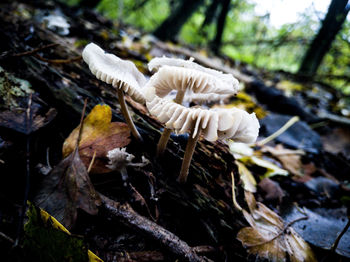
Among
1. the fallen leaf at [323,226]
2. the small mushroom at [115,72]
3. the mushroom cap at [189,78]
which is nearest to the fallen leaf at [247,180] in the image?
the fallen leaf at [323,226]

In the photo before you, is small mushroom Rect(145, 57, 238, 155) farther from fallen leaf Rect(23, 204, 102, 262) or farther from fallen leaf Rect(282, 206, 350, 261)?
fallen leaf Rect(282, 206, 350, 261)

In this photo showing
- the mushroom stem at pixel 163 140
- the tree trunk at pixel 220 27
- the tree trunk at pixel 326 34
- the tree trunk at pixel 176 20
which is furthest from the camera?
the tree trunk at pixel 220 27

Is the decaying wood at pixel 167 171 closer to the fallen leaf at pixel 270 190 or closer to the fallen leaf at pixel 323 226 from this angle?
the fallen leaf at pixel 270 190

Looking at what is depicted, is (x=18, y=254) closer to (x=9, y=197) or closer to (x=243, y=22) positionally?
(x=9, y=197)

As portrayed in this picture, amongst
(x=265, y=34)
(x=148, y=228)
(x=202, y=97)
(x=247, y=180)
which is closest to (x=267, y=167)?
(x=247, y=180)

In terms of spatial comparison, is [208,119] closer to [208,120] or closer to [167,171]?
[208,120]

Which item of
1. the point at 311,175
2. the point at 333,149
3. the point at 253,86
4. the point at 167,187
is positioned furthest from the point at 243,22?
the point at 167,187
